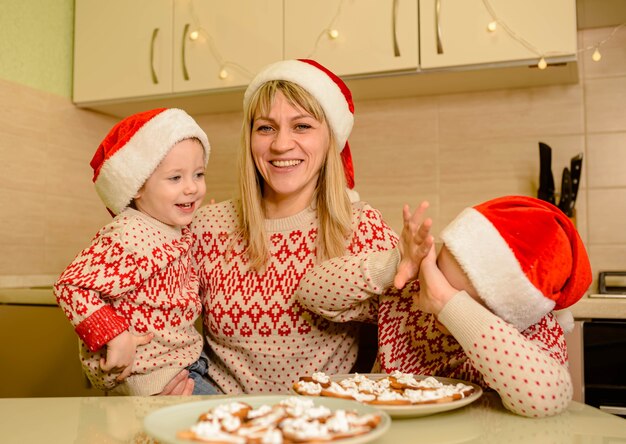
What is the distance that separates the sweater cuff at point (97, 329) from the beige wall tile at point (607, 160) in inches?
65.6

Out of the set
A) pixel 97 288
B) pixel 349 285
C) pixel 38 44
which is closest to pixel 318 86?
pixel 349 285

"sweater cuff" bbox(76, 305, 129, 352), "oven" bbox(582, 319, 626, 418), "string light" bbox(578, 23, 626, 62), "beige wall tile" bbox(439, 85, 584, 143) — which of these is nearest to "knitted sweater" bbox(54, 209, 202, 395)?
"sweater cuff" bbox(76, 305, 129, 352)

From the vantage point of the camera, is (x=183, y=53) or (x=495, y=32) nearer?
(x=495, y=32)

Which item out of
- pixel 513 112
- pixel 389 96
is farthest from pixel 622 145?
pixel 389 96

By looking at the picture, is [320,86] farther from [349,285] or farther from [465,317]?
[465,317]

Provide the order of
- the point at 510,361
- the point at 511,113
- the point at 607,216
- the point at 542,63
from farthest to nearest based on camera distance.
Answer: the point at 511,113 → the point at 607,216 → the point at 542,63 → the point at 510,361

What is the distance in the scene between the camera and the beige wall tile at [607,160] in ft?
7.02

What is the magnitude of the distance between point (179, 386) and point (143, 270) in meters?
0.24

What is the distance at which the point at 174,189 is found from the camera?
1.35 metres

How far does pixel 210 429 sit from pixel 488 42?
167cm

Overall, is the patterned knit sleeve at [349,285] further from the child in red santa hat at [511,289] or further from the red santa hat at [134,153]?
the red santa hat at [134,153]

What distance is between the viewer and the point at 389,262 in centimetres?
109

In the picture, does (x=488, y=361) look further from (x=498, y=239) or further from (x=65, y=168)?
(x=65, y=168)

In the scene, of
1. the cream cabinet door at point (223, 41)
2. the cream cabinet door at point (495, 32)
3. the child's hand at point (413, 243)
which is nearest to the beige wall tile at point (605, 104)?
the cream cabinet door at point (495, 32)
